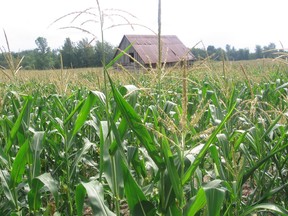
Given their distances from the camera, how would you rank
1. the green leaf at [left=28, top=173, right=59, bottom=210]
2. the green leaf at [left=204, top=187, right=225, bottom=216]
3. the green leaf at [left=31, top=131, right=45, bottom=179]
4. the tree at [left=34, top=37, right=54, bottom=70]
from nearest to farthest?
the green leaf at [left=204, top=187, right=225, bottom=216], the green leaf at [left=28, top=173, right=59, bottom=210], the green leaf at [left=31, top=131, right=45, bottom=179], the tree at [left=34, top=37, right=54, bottom=70]

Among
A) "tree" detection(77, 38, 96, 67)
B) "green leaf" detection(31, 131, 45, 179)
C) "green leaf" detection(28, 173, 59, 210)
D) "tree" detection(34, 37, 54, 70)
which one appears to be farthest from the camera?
"tree" detection(34, 37, 54, 70)

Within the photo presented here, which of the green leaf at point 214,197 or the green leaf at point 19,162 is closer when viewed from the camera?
the green leaf at point 214,197

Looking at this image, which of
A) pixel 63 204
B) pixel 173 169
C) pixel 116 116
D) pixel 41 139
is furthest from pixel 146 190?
pixel 63 204

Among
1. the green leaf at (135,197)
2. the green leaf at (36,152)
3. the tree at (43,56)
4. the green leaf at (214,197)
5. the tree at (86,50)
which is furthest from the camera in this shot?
the tree at (43,56)

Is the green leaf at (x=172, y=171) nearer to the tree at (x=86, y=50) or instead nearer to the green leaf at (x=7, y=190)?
the tree at (x=86, y=50)

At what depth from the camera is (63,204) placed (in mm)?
2428

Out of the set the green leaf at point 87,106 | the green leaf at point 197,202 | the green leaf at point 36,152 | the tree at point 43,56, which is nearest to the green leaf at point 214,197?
the green leaf at point 197,202

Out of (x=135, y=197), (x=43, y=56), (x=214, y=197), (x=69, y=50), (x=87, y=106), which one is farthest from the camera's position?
(x=43, y=56)

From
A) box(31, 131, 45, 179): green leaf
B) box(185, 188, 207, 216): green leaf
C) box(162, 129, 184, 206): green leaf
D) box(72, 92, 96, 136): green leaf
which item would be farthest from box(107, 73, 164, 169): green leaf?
box(31, 131, 45, 179): green leaf

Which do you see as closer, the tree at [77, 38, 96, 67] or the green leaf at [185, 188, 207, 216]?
the green leaf at [185, 188, 207, 216]

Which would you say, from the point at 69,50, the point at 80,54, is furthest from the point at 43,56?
the point at 69,50

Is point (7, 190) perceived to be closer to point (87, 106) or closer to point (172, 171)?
point (87, 106)

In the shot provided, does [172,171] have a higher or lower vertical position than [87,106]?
lower

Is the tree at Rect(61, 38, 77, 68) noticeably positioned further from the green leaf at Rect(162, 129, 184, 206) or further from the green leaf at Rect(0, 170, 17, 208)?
the green leaf at Rect(162, 129, 184, 206)
